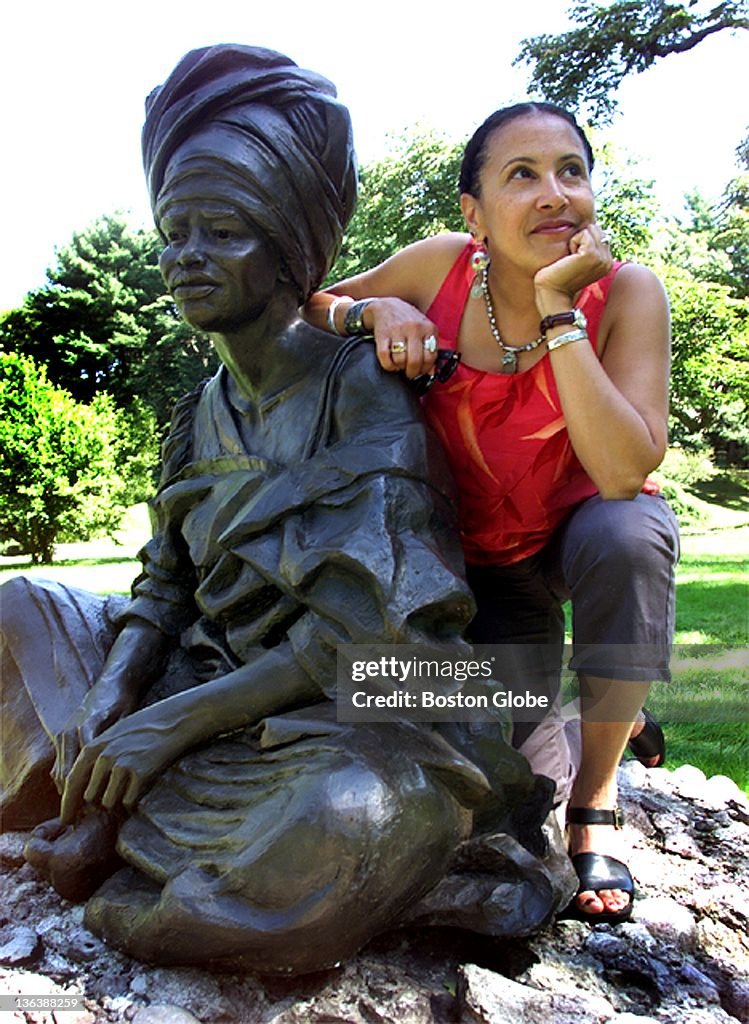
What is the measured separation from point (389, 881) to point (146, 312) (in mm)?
24612

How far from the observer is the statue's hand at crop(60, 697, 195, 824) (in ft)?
6.54

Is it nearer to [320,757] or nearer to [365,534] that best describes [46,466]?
[365,534]

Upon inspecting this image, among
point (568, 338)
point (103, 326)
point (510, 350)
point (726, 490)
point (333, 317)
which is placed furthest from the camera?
point (103, 326)

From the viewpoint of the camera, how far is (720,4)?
35.6 ft

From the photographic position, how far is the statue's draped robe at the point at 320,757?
173 centimetres

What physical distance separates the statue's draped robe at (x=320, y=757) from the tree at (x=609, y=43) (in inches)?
416

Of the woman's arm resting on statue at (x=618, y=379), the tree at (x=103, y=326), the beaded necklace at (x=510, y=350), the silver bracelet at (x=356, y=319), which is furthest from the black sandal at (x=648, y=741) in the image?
the tree at (x=103, y=326)

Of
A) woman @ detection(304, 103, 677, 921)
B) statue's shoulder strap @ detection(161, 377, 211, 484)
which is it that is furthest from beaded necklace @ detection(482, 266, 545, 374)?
statue's shoulder strap @ detection(161, 377, 211, 484)

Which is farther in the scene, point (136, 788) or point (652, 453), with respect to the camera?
point (652, 453)

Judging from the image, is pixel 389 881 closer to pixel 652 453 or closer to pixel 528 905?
pixel 528 905

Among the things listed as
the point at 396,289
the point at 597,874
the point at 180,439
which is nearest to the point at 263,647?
the point at 180,439

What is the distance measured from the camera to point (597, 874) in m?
2.26

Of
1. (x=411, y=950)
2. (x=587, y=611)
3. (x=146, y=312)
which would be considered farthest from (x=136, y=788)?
(x=146, y=312)

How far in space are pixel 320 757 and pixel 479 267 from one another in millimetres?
1318
